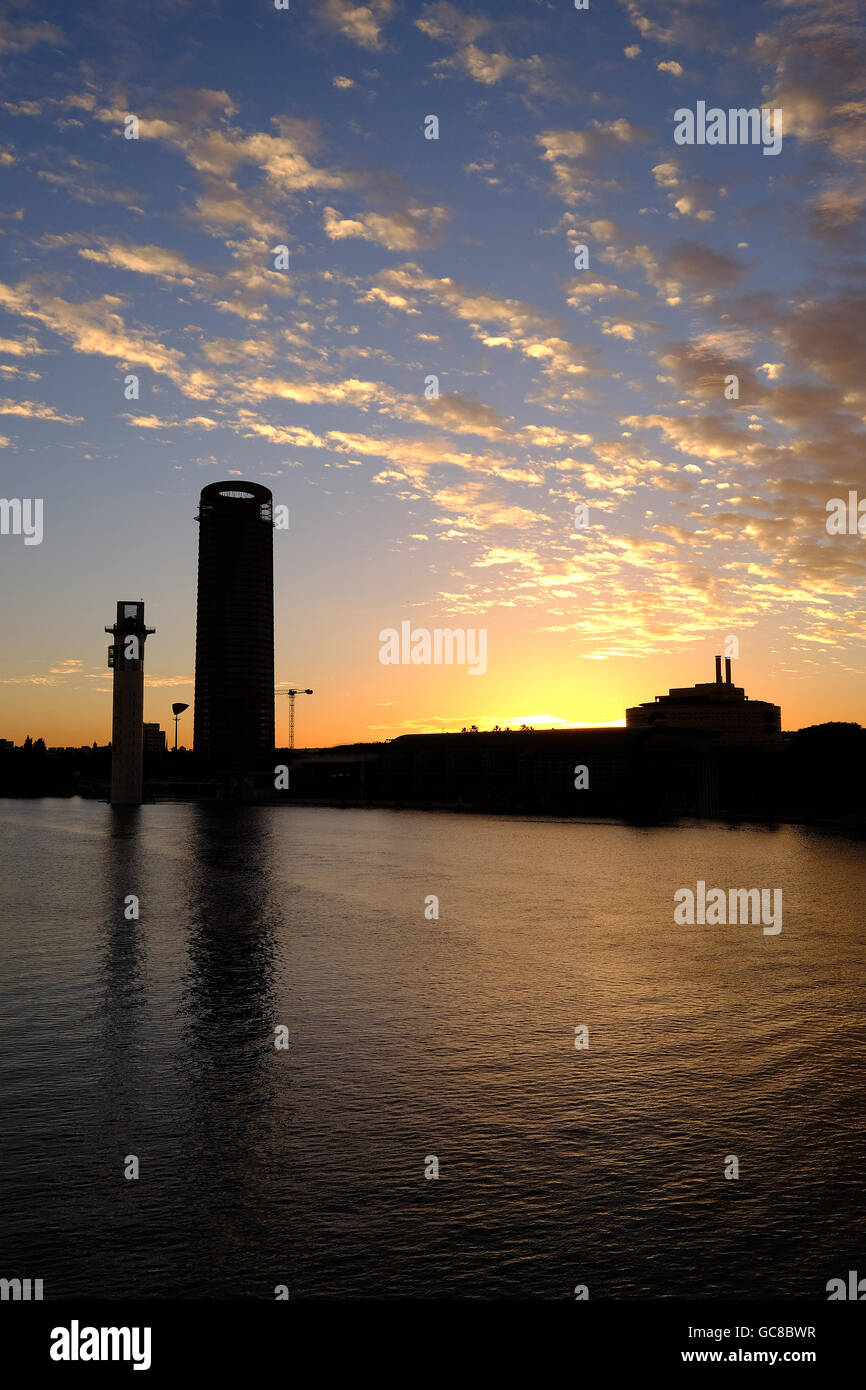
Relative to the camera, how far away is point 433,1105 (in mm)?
22469

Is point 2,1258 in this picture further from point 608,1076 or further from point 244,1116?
point 608,1076

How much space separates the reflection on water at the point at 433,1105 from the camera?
1548 centimetres

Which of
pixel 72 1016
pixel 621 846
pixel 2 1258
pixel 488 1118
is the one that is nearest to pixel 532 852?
pixel 621 846

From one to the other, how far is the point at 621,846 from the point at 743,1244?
91666 mm

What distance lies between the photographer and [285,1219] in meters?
16.8

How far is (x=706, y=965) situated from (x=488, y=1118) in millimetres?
21528

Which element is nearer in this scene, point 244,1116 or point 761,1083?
point 244,1116

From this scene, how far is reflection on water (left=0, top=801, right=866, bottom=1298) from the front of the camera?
15.5m

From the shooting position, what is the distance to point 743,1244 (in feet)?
52.3
